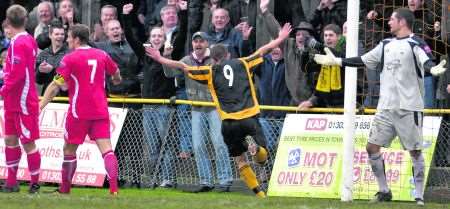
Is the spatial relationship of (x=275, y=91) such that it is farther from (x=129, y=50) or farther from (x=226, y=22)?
(x=129, y=50)

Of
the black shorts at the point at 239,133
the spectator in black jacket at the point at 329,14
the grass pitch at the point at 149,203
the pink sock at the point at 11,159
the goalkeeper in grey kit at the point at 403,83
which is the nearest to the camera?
the grass pitch at the point at 149,203

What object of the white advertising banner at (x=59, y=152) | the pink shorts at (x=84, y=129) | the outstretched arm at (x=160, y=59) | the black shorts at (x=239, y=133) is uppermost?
the outstretched arm at (x=160, y=59)

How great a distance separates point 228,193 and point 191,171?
38.8 inches

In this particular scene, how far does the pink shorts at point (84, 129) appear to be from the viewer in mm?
15078

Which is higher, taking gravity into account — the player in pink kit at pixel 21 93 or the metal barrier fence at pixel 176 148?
the player in pink kit at pixel 21 93

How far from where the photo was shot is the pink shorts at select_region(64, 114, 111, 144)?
49.5 feet

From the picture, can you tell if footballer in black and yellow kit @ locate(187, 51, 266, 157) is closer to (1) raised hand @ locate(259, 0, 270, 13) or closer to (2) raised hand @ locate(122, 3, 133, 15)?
(1) raised hand @ locate(259, 0, 270, 13)

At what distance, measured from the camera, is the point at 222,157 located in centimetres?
1820

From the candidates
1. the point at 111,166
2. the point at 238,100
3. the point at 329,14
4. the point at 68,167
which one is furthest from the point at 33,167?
the point at 329,14

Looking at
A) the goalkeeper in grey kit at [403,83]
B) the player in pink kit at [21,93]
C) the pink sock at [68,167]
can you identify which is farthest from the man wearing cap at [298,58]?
the player in pink kit at [21,93]

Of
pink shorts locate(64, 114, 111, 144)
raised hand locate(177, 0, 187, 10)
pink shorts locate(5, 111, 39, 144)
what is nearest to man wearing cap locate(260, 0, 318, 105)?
raised hand locate(177, 0, 187, 10)

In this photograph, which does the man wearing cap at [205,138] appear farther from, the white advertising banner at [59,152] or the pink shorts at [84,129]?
the pink shorts at [84,129]

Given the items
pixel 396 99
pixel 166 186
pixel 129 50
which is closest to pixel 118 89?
pixel 129 50

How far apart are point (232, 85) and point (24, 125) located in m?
2.77
